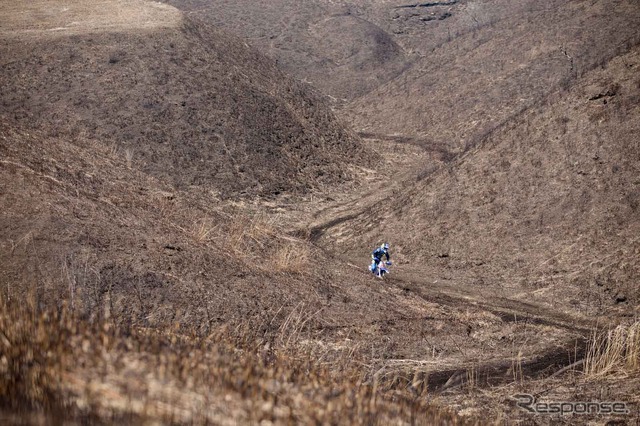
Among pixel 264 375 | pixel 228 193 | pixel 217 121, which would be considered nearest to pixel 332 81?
pixel 217 121

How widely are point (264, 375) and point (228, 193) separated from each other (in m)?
18.6

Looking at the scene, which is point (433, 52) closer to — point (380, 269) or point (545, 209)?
point (545, 209)

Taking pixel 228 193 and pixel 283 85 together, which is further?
pixel 283 85

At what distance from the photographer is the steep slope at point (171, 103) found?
23297 mm

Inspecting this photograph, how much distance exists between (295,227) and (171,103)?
805 cm

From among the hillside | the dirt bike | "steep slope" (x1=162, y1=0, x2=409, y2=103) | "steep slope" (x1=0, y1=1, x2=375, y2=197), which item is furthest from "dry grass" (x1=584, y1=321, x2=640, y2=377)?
"steep slope" (x1=162, y1=0, x2=409, y2=103)

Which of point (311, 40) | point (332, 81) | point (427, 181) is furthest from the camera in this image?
point (311, 40)

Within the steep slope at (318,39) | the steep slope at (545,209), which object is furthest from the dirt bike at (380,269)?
the steep slope at (318,39)

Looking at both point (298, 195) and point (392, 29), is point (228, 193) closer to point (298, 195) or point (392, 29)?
point (298, 195)

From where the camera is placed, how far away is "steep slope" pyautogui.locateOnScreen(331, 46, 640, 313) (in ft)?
51.5

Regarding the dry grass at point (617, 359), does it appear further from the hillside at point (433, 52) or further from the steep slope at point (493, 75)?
the steep slope at point (493, 75)

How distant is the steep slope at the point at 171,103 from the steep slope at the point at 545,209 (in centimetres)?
571

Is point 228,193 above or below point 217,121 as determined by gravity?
below

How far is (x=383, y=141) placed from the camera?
113 ft
